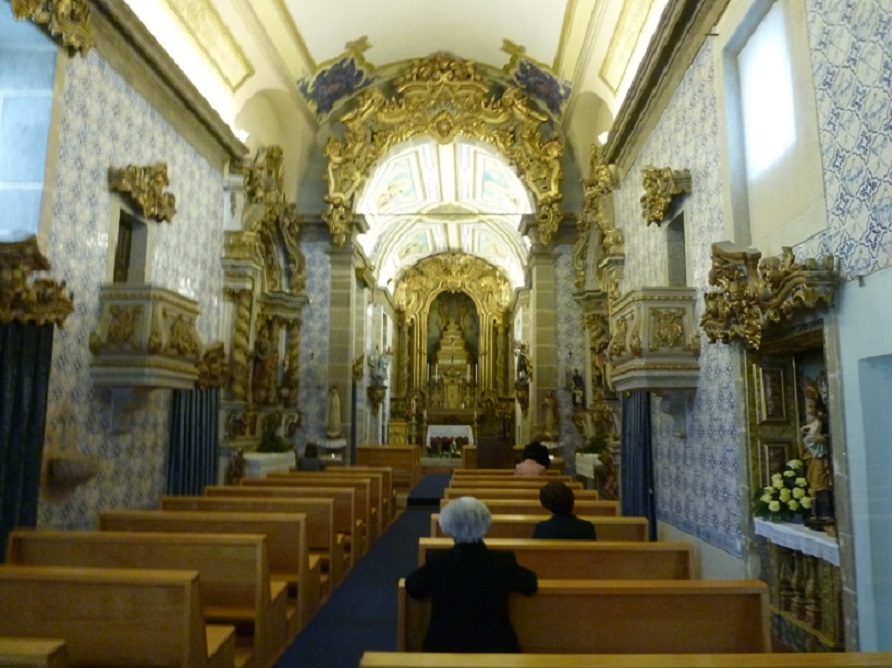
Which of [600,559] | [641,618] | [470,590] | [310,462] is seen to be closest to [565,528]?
[600,559]

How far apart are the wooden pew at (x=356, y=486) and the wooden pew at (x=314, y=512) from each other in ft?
4.06

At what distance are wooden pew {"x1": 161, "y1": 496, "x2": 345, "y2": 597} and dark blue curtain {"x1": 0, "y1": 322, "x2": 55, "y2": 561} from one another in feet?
4.93

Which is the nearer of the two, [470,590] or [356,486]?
[470,590]

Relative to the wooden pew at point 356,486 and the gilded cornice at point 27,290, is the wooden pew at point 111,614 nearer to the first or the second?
the gilded cornice at point 27,290

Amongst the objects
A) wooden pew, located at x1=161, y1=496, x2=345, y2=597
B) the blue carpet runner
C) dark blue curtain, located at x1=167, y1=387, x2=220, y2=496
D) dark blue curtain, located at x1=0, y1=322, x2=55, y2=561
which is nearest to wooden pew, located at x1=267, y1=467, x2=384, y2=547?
the blue carpet runner

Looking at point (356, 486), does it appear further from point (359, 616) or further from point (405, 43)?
point (405, 43)

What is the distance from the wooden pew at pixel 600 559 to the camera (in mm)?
4211

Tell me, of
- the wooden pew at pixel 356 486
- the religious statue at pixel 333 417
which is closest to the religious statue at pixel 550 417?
the religious statue at pixel 333 417

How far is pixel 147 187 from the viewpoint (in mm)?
7344

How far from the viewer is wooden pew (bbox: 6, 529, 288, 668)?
417cm

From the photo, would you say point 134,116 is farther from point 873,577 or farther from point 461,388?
point 461,388

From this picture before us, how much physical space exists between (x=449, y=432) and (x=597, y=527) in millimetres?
16835

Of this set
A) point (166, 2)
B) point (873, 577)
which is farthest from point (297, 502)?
point (166, 2)

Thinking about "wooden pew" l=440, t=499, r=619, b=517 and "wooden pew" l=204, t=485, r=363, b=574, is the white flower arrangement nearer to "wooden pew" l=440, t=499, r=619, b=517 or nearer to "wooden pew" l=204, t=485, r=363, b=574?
"wooden pew" l=440, t=499, r=619, b=517
